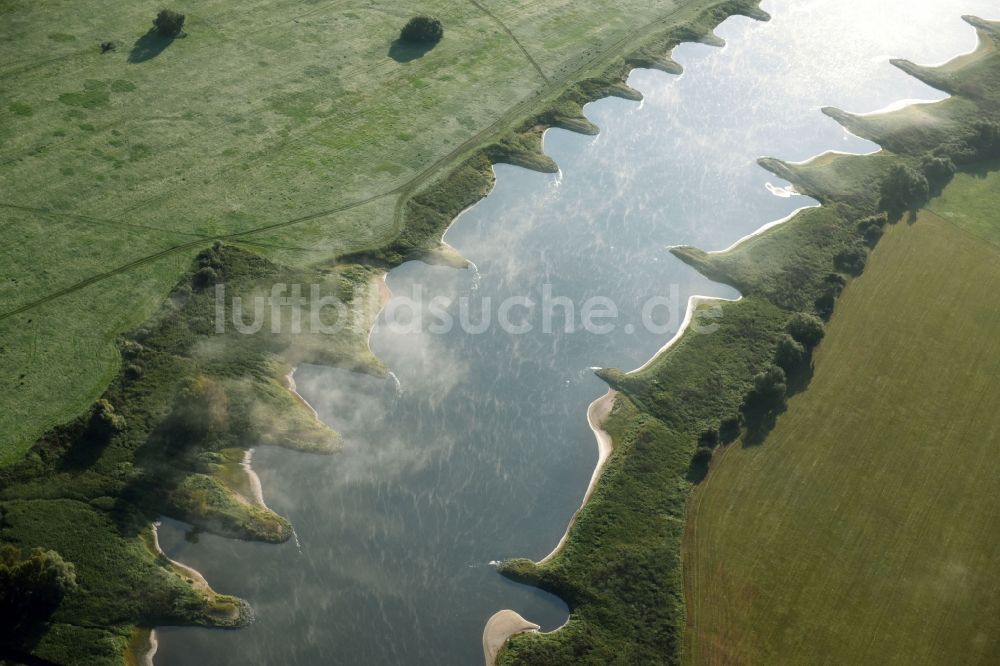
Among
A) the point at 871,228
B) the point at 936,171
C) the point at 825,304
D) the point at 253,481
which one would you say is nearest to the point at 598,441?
the point at 253,481

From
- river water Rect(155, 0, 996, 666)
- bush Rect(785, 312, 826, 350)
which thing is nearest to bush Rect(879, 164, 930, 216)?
river water Rect(155, 0, 996, 666)

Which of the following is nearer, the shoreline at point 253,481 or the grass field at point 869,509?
the grass field at point 869,509

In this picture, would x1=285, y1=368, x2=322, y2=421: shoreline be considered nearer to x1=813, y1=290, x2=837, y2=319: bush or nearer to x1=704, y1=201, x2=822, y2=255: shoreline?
x1=704, y1=201, x2=822, y2=255: shoreline

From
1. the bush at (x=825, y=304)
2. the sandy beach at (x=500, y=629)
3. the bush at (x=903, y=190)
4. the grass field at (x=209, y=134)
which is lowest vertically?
the sandy beach at (x=500, y=629)

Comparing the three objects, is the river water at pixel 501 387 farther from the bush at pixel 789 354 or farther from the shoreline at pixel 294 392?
the bush at pixel 789 354

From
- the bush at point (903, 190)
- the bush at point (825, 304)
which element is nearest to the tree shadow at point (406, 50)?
the bush at point (825, 304)

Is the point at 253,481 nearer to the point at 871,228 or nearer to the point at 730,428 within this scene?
the point at 730,428

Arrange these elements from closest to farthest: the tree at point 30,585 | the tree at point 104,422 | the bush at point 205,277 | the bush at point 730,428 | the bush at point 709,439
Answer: the tree at point 30,585, the tree at point 104,422, the bush at point 709,439, the bush at point 730,428, the bush at point 205,277
